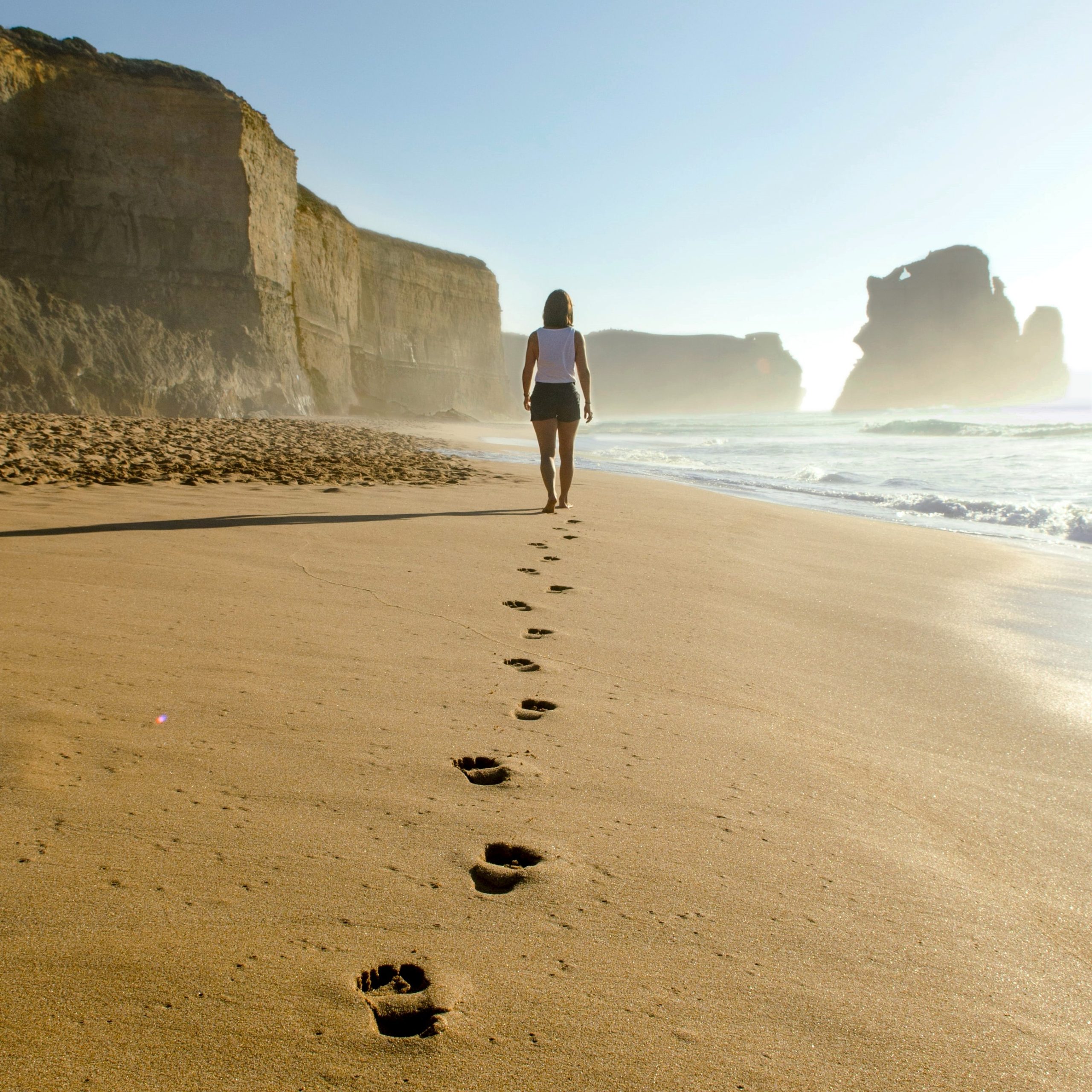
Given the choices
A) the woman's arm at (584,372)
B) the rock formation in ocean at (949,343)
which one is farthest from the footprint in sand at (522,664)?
the rock formation in ocean at (949,343)

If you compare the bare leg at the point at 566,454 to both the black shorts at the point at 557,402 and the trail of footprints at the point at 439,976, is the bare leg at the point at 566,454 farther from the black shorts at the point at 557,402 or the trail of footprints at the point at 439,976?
the trail of footprints at the point at 439,976

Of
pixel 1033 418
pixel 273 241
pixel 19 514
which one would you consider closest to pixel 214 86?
pixel 273 241

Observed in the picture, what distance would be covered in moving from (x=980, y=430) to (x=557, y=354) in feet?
67.6

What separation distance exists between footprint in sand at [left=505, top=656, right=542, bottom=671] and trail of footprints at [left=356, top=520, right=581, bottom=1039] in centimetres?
28

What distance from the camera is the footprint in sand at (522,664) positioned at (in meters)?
2.18

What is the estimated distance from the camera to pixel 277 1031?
0.87 m

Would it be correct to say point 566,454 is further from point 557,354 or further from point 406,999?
point 406,999

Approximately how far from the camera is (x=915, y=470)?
451 inches

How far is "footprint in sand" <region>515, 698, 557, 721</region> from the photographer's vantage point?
1847mm

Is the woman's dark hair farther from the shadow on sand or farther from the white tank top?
the shadow on sand

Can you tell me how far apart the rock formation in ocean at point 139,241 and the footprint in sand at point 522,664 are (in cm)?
1609

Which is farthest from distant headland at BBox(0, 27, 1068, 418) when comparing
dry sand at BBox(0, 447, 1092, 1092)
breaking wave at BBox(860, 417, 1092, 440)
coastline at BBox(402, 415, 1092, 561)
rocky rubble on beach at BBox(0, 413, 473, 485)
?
breaking wave at BBox(860, 417, 1092, 440)

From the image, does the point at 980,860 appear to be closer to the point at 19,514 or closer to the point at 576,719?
the point at 576,719

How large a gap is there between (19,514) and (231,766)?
3.06 meters
